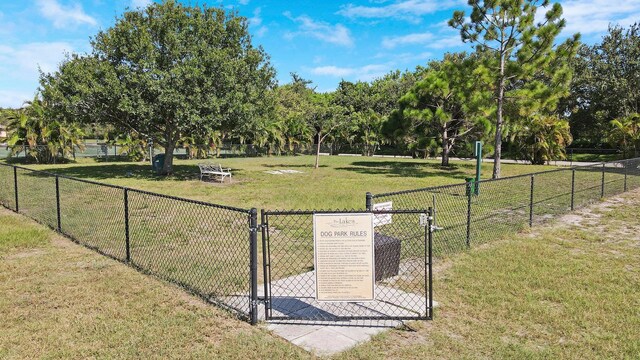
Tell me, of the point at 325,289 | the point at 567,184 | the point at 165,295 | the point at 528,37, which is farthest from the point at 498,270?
the point at 528,37

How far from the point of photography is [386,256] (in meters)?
5.46

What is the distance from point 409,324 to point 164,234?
5526 millimetres

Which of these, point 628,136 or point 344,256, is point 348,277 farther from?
point 628,136

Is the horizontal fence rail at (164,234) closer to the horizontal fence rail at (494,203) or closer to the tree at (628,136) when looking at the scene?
the horizontal fence rail at (494,203)

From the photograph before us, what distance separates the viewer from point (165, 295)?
4.97 m

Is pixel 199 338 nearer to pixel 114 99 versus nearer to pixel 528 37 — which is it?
pixel 114 99

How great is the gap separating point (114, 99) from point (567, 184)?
59.6 ft

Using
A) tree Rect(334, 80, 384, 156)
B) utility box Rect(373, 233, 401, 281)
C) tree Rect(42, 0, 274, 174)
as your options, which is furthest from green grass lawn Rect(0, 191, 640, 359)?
tree Rect(334, 80, 384, 156)

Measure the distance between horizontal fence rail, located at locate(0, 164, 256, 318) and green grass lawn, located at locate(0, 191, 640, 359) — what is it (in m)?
0.33

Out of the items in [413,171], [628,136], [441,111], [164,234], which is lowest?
[164,234]

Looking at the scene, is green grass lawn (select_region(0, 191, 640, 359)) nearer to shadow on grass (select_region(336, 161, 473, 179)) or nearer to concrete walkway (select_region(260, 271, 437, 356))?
concrete walkway (select_region(260, 271, 437, 356))

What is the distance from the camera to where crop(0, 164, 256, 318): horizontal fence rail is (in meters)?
5.38

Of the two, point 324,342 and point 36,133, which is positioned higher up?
point 36,133

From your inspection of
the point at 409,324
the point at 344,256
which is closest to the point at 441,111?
the point at 409,324
